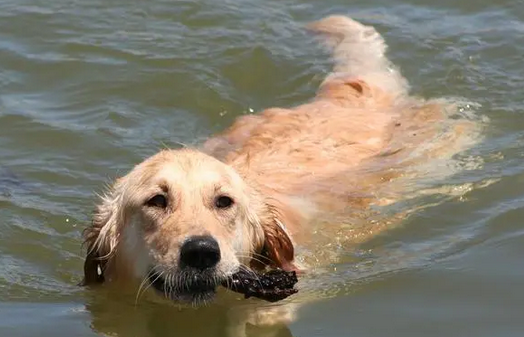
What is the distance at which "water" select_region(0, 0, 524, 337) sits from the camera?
5.69 m

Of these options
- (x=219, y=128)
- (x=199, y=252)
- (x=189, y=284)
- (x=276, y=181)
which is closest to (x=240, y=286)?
(x=189, y=284)

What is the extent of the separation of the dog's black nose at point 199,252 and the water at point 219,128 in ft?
1.74

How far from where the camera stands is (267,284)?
18.7ft

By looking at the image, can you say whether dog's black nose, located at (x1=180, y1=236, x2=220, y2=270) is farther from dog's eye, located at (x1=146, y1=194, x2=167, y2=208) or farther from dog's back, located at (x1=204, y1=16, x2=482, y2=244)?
dog's back, located at (x1=204, y1=16, x2=482, y2=244)

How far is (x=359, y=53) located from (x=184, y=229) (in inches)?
168

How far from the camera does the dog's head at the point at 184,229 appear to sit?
5.21 meters

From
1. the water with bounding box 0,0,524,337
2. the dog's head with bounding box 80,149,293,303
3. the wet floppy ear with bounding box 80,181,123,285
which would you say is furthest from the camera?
the wet floppy ear with bounding box 80,181,123,285

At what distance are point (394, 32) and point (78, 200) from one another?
391cm

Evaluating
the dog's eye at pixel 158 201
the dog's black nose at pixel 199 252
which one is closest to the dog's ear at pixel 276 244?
the dog's eye at pixel 158 201

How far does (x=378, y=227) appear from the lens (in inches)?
272

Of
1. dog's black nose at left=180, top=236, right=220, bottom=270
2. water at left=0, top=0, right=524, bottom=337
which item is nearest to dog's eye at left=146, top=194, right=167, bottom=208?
dog's black nose at left=180, top=236, right=220, bottom=270

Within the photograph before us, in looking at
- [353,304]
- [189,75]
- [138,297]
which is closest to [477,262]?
[353,304]

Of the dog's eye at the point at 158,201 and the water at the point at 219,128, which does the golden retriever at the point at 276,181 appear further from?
the water at the point at 219,128

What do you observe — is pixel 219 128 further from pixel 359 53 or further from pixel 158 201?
pixel 158 201
